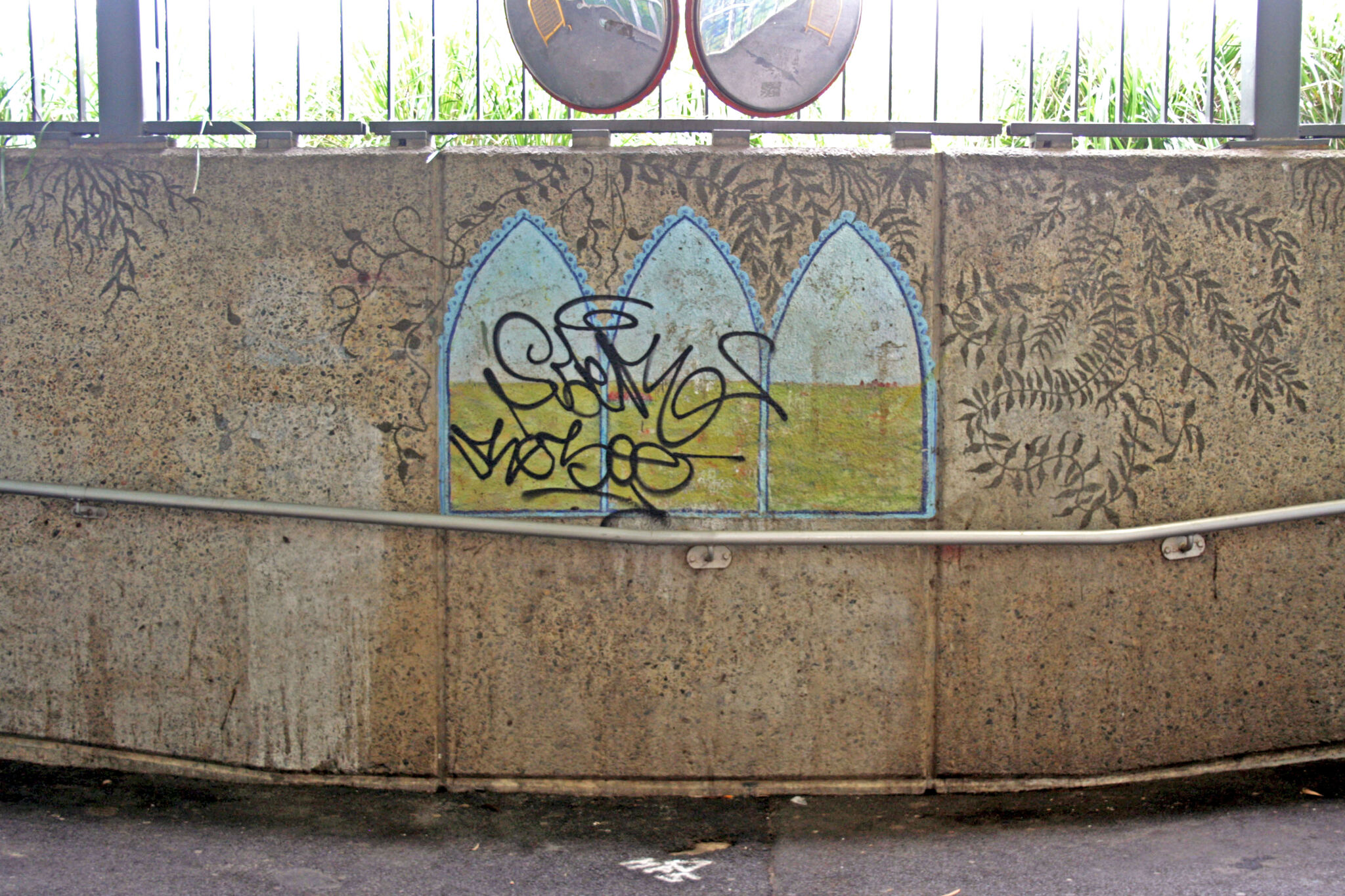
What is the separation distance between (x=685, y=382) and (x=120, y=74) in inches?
92.0

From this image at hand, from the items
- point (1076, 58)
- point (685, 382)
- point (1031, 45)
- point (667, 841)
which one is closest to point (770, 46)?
point (1031, 45)

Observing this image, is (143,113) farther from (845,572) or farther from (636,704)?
(845,572)

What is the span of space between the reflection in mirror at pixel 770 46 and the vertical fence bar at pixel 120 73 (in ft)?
6.59

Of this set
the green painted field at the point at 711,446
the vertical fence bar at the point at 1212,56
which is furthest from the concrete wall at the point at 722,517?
the vertical fence bar at the point at 1212,56

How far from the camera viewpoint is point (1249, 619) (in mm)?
3506

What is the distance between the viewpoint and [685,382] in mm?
3451

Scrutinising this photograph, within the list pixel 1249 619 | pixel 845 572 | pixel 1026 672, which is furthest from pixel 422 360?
pixel 1249 619

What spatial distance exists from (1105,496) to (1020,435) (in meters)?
0.37

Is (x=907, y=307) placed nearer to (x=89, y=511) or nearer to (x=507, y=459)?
(x=507, y=459)

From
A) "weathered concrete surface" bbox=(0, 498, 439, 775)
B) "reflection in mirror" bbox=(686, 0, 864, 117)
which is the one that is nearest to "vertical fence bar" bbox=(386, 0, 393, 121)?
"reflection in mirror" bbox=(686, 0, 864, 117)

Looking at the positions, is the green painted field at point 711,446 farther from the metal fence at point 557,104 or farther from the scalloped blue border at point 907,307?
the metal fence at point 557,104

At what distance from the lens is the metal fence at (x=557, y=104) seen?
356 cm

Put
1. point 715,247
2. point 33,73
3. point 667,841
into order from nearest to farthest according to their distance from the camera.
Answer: point 667,841
point 715,247
point 33,73

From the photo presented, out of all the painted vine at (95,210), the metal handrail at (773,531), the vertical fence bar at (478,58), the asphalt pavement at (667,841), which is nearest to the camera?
the asphalt pavement at (667,841)
